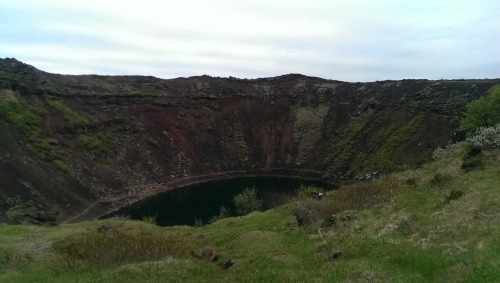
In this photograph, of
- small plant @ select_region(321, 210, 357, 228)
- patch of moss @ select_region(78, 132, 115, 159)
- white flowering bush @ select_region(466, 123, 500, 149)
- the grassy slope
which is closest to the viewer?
the grassy slope

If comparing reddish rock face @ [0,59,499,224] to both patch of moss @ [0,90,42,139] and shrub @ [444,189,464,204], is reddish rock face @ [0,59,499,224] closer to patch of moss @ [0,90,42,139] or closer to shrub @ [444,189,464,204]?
patch of moss @ [0,90,42,139]

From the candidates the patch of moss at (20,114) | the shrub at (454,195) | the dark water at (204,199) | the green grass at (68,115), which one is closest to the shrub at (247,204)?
the dark water at (204,199)

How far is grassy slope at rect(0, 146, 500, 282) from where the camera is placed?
1973 centimetres

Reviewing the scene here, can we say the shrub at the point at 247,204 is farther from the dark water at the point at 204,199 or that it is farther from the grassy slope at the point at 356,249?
the grassy slope at the point at 356,249

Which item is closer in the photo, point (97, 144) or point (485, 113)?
point (485, 113)

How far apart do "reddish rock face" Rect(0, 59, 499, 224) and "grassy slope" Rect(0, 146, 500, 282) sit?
41.9 metres

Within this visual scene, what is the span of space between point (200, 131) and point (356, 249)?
314 feet

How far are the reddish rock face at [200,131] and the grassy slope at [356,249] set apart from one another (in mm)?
41903

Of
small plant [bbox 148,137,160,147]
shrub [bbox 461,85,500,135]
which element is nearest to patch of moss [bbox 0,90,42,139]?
small plant [bbox 148,137,160,147]

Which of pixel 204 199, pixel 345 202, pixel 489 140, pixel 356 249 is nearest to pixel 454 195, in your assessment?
pixel 345 202

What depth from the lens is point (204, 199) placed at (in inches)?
3445

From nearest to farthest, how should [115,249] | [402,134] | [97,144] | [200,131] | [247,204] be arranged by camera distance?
1. [115,249]
2. [247,204]
3. [97,144]
4. [402,134]
5. [200,131]

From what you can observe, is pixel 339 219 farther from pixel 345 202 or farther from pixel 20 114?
pixel 20 114

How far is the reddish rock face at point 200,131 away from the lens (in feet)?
266
